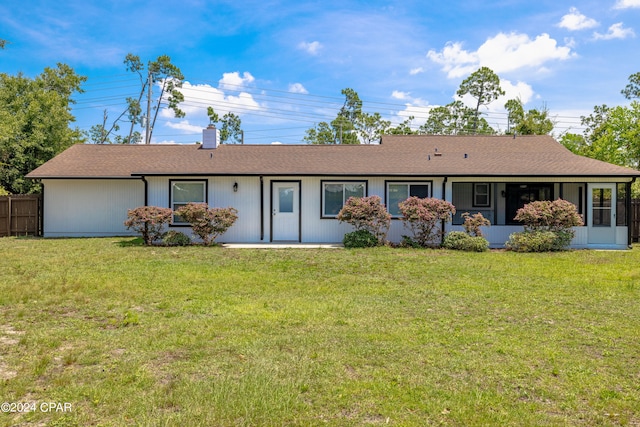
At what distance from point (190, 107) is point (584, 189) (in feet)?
113

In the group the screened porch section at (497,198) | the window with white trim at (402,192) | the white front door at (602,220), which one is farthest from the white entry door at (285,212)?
the white front door at (602,220)

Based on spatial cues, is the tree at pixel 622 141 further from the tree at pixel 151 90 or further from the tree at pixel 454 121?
the tree at pixel 151 90

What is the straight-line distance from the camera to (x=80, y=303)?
250 inches

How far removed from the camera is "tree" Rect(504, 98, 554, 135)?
30656 mm

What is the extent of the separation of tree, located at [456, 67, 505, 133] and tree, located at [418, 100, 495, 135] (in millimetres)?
398

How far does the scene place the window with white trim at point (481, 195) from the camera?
17.2 meters

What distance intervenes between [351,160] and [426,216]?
4.15 m

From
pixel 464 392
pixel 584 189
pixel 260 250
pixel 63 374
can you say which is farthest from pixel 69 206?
pixel 584 189

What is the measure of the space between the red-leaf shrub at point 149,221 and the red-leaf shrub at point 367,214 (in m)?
6.00

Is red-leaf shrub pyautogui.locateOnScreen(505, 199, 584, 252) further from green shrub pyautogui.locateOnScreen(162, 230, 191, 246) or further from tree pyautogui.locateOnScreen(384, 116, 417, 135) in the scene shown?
tree pyautogui.locateOnScreen(384, 116, 417, 135)

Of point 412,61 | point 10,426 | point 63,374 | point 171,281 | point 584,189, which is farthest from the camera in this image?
point 412,61

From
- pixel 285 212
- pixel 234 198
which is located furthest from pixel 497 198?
pixel 234 198

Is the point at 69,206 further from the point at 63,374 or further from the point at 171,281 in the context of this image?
the point at 63,374

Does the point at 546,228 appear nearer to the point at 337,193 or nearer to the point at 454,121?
the point at 337,193
